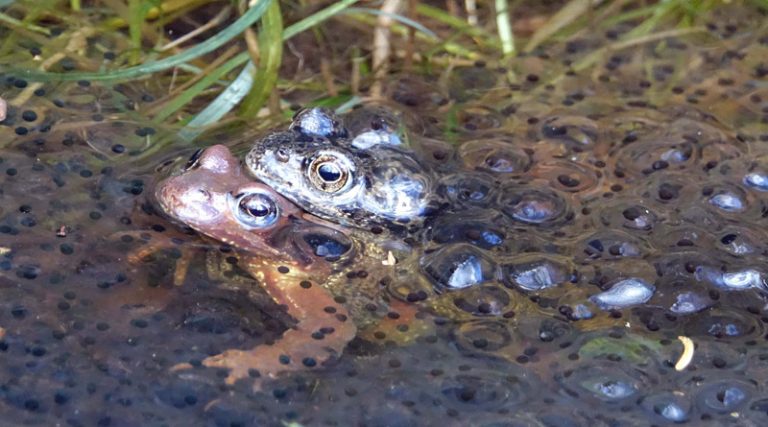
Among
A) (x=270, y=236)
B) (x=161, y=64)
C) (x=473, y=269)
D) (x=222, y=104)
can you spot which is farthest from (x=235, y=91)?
(x=473, y=269)

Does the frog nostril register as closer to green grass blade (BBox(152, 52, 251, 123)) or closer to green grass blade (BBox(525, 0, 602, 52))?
green grass blade (BBox(152, 52, 251, 123))

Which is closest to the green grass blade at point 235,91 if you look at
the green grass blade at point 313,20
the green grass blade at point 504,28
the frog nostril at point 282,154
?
the green grass blade at point 313,20

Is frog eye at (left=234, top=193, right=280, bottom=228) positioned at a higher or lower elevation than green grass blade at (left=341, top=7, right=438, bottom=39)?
lower

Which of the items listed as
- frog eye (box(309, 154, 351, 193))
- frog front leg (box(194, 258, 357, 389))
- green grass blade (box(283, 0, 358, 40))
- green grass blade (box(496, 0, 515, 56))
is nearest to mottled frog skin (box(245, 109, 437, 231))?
frog eye (box(309, 154, 351, 193))

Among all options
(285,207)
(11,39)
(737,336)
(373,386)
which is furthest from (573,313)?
(11,39)

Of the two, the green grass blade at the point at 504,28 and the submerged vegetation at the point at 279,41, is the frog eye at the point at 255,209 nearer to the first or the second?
the submerged vegetation at the point at 279,41

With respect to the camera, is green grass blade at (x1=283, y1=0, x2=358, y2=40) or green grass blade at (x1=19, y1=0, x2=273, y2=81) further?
green grass blade at (x1=283, y1=0, x2=358, y2=40)

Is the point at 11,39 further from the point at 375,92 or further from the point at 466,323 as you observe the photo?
the point at 466,323
